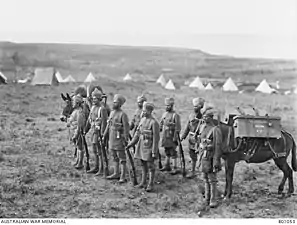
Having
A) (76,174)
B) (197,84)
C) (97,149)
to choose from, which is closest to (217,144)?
(97,149)

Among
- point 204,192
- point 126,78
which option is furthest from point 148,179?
point 126,78

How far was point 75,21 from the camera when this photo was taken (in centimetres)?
862

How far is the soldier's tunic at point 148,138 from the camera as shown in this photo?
720cm

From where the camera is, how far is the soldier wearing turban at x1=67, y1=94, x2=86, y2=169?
8.23 metres

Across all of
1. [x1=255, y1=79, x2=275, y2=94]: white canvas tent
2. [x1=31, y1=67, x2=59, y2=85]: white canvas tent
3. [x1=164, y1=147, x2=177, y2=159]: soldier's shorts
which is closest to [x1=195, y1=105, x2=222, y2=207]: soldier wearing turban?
[x1=164, y1=147, x2=177, y2=159]: soldier's shorts

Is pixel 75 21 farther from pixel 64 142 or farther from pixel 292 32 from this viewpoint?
pixel 292 32

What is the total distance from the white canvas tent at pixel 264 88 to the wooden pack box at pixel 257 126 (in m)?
13.6

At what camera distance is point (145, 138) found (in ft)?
23.8

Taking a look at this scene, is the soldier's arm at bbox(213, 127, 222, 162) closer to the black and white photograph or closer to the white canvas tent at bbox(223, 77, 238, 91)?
the black and white photograph

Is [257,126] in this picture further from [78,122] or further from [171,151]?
[78,122]

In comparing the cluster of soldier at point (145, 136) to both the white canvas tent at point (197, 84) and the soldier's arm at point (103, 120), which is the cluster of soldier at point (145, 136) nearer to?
the soldier's arm at point (103, 120)

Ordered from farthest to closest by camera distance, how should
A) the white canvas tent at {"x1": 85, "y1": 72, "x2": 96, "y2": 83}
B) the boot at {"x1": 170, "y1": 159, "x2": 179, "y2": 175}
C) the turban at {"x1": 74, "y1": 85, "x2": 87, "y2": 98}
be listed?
the white canvas tent at {"x1": 85, "y1": 72, "x2": 96, "y2": 83} → the turban at {"x1": 74, "y1": 85, "x2": 87, "y2": 98} → the boot at {"x1": 170, "y1": 159, "x2": 179, "y2": 175}

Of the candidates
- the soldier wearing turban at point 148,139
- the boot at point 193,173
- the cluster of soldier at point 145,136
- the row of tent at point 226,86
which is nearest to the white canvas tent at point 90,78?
the row of tent at point 226,86

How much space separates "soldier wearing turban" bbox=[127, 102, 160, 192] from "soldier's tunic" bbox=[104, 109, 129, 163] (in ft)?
0.81
